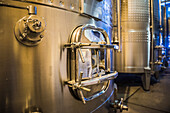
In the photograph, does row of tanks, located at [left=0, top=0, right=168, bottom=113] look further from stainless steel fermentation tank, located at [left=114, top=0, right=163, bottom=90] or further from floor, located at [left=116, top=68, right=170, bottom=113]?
stainless steel fermentation tank, located at [left=114, top=0, right=163, bottom=90]

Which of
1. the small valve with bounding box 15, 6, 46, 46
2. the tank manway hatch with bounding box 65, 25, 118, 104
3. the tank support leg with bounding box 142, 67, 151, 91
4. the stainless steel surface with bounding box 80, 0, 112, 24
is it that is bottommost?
the tank support leg with bounding box 142, 67, 151, 91

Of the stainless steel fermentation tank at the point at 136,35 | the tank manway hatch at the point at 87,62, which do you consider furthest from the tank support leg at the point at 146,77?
the tank manway hatch at the point at 87,62

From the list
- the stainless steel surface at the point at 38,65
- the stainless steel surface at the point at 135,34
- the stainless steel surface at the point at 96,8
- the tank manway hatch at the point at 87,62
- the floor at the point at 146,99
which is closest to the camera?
the stainless steel surface at the point at 38,65

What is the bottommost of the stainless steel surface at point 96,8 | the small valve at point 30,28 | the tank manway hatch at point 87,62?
the tank manway hatch at point 87,62

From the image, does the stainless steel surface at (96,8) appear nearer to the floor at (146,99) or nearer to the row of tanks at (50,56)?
the row of tanks at (50,56)

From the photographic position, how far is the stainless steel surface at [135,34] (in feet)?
9.96

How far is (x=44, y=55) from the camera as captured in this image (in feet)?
3.04

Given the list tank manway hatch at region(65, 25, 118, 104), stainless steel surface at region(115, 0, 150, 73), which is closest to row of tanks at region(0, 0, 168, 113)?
tank manway hatch at region(65, 25, 118, 104)

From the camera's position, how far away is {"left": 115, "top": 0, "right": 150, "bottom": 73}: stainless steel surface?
304 cm

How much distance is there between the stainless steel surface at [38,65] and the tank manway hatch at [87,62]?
0.05m

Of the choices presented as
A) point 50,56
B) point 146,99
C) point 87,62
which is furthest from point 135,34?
point 50,56

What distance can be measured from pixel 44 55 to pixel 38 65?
0.08 metres

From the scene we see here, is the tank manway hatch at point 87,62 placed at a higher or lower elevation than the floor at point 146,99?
higher

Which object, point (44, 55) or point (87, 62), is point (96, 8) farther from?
point (44, 55)
